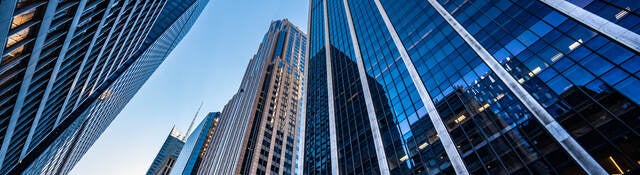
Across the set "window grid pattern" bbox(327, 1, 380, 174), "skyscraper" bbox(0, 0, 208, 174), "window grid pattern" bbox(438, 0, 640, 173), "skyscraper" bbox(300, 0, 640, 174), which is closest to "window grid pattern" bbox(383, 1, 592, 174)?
"skyscraper" bbox(300, 0, 640, 174)

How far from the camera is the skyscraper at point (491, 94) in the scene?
20672mm

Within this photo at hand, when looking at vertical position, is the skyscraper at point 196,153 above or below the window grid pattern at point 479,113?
above

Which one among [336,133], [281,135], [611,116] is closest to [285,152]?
[281,135]

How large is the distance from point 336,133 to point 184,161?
306 ft

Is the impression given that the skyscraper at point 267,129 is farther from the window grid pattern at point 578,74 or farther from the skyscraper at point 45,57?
the window grid pattern at point 578,74

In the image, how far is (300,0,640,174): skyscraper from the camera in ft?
67.8

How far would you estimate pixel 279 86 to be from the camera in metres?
103

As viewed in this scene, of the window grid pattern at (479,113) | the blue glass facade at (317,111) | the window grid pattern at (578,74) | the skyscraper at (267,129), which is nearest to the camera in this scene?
the window grid pattern at (578,74)

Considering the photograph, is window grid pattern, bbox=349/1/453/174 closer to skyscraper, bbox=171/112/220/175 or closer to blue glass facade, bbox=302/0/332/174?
blue glass facade, bbox=302/0/332/174

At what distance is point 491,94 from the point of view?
27.9 meters

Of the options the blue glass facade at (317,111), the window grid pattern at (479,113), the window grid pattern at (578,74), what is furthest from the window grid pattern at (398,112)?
the blue glass facade at (317,111)

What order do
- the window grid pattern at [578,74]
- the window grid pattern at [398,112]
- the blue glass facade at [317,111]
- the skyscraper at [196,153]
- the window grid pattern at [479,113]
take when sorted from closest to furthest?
the window grid pattern at [578,74] < the window grid pattern at [479,113] < the window grid pattern at [398,112] < the blue glass facade at [317,111] < the skyscraper at [196,153]

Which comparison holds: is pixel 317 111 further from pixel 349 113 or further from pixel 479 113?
pixel 479 113

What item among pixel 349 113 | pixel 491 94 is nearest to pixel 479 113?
pixel 491 94
